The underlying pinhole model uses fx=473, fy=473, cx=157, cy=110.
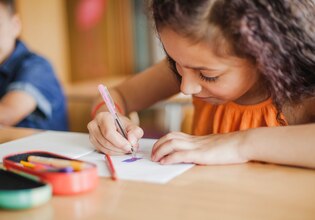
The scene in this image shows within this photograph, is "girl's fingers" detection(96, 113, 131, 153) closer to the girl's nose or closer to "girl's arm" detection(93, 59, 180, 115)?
the girl's nose

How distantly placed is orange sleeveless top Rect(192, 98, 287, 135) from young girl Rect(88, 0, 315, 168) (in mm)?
38

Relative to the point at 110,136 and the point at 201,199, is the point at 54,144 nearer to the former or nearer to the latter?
the point at 110,136

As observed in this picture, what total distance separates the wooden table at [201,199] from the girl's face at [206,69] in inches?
6.7

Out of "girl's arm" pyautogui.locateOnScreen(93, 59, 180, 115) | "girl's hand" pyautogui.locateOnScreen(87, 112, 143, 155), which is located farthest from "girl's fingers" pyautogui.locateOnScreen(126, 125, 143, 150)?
"girl's arm" pyautogui.locateOnScreen(93, 59, 180, 115)

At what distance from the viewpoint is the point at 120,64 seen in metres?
3.37

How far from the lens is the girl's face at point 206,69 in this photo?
2.69 feet

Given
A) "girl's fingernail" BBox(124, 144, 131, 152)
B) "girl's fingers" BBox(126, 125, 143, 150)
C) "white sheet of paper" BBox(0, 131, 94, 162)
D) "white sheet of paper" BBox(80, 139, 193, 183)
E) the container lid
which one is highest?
the container lid

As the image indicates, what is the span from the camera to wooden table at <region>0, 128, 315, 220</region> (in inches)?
23.2

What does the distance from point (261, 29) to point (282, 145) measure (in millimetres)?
208

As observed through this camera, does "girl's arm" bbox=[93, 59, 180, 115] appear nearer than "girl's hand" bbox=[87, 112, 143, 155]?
No

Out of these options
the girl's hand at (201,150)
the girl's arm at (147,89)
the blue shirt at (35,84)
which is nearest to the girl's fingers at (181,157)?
the girl's hand at (201,150)

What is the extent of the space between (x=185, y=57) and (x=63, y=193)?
0.32 metres

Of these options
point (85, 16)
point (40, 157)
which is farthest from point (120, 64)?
point (40, 157)

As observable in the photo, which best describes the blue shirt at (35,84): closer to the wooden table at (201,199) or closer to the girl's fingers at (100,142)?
the girl's fingers at (100,142)
